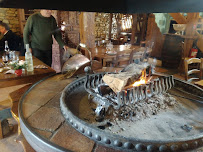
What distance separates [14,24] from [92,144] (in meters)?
6.30

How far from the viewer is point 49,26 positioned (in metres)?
3.27

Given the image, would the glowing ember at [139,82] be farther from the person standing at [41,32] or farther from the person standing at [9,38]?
the person standing at [9,38]

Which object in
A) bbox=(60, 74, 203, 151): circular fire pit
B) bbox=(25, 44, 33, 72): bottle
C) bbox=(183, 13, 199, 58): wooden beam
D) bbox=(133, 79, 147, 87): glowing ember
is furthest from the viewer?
bbox=(183, 13, 199, 58): wooden beam

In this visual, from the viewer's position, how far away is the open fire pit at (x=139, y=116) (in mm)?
1038

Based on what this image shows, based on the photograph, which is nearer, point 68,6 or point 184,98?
point 68,6

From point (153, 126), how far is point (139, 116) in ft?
0.49

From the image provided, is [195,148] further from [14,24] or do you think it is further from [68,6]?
[14,24]

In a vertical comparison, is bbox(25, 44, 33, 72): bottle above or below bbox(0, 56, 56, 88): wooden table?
above

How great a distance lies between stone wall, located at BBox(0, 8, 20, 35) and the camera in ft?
18.5

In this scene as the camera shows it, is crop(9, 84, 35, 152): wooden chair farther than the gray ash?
No

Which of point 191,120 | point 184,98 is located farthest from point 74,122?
point 184,98

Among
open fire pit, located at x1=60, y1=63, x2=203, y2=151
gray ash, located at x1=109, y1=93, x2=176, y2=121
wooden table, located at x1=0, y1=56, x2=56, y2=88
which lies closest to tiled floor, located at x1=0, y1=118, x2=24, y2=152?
wooden table, located at x1=0, y1=56, x2=56, y2=88

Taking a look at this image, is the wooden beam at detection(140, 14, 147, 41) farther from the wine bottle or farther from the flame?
the flame

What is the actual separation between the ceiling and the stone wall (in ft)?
20.1
